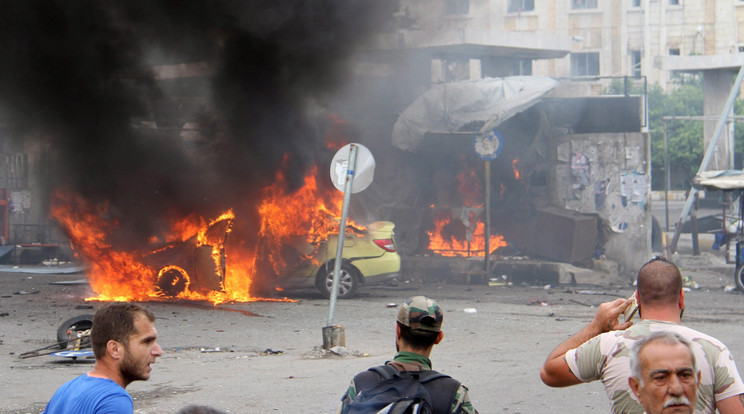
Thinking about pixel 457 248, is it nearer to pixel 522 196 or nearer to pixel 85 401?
pixel 522 196

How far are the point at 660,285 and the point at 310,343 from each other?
7.49m

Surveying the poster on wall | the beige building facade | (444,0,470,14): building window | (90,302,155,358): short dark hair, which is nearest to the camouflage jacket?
(90,302,155,358): short dark hair

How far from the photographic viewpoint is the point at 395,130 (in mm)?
20406

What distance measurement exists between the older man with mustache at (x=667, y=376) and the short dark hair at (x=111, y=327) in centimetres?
176

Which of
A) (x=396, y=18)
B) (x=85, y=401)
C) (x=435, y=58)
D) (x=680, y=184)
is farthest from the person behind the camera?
(x=680, y=184)

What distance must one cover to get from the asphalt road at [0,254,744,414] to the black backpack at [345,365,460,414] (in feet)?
13.4

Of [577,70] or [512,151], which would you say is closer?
[512,151]

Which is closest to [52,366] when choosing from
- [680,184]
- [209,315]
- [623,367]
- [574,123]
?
[209,315]

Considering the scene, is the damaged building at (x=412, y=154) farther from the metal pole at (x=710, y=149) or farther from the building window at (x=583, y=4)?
the building window at (x=583, y=4)

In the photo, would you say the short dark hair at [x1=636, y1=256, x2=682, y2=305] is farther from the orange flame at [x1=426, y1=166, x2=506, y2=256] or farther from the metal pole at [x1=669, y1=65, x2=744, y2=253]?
the orange flame at [x1=426, y1=166, x2=506, y2=256]

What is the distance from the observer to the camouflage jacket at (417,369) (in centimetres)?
299

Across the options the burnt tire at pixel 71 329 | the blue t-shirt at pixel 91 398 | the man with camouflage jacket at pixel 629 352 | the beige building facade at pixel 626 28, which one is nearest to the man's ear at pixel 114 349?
the blue t-shirt at pixel 91 398

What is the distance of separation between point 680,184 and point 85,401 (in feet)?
155

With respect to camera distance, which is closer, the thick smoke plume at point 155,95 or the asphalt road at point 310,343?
the asphalt road at point 310,343
